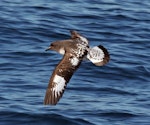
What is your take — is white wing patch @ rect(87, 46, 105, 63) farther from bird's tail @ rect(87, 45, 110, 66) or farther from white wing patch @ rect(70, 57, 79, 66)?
white wing patch @ rect(70, 57, 79, 66)

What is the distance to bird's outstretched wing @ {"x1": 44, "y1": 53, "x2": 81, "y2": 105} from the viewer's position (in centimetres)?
815

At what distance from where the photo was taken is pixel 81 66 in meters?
11.6

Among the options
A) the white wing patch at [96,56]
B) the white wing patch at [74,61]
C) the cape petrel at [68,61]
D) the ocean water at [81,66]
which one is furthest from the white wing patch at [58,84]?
the ocean water at [81,66]

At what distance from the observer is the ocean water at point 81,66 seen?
379 inches

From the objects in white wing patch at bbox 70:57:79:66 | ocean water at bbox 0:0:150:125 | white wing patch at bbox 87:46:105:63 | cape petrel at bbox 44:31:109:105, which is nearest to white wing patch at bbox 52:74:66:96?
cape petrel at bbox 44:31:109:105

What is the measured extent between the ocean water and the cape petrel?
118cm

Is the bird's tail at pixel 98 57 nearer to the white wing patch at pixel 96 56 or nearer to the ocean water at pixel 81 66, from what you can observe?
the white wing patch at pixel 96 56

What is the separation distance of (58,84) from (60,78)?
7 centimetres

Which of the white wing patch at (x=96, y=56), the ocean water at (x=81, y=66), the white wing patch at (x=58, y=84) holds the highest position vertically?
the white wing patch at (x=96, y=56)

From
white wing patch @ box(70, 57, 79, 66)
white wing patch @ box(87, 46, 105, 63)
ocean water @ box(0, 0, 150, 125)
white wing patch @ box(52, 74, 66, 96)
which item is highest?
white wing patch @ box(87, 46, 105, 63)

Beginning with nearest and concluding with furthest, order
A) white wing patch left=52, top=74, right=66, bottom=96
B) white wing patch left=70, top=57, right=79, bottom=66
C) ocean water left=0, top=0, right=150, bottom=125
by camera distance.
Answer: white wing patch left=52, top=74, right=66, bottom=96 < white wing patch left=70, top=57, right=79, bottom=66 < ocean water left=0, top=0, right=150, bottom=125

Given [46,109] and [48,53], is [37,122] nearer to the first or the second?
[46,109]

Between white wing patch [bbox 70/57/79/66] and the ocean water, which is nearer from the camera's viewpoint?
white wing patch [bbox 70/57/79/66]

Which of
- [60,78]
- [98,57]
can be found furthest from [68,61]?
[98,57]
